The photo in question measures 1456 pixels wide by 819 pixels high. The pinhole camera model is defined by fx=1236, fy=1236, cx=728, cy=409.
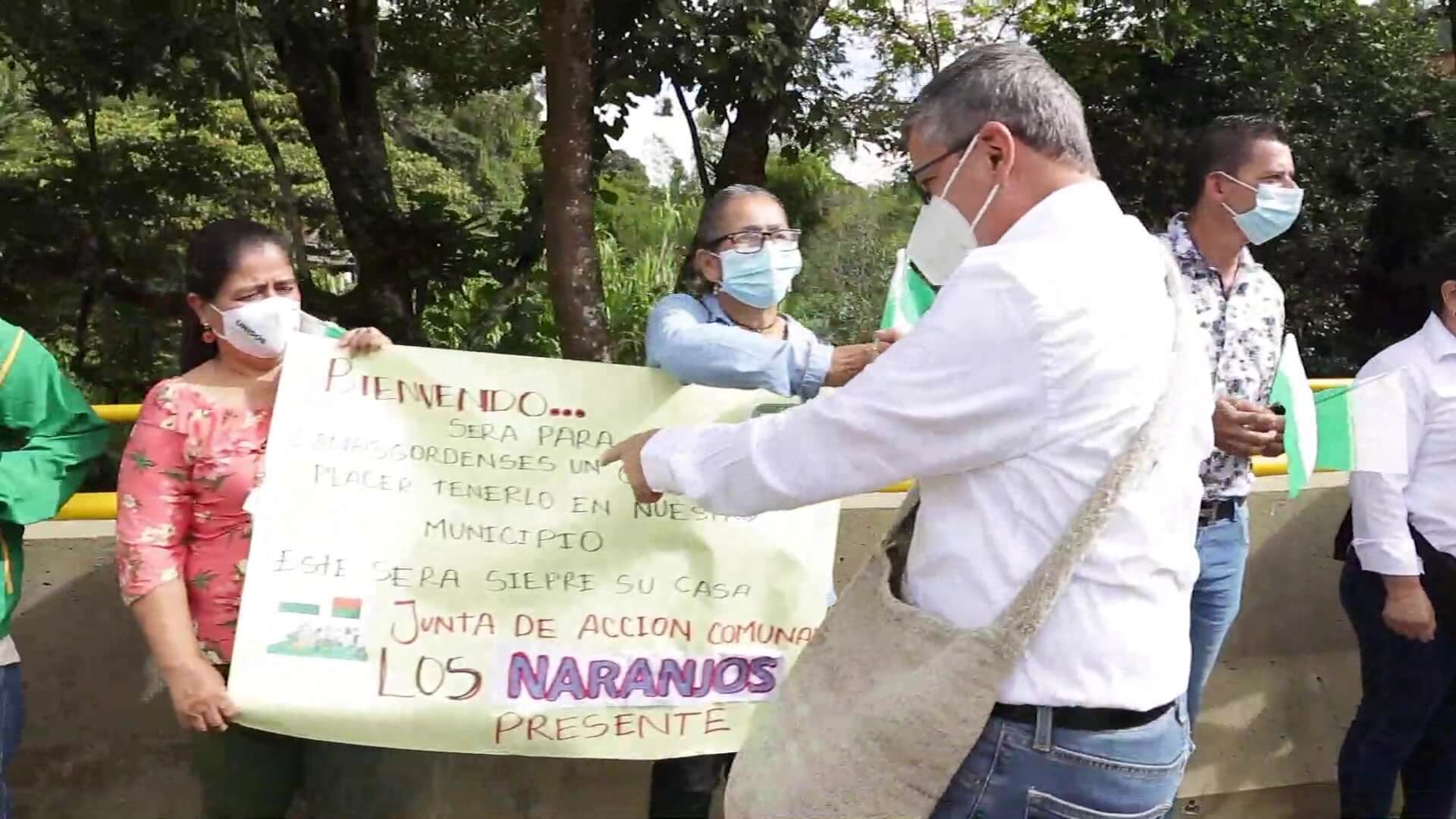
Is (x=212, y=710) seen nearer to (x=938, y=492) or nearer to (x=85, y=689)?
(x=85, y=689)

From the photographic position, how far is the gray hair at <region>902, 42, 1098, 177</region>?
1697mm

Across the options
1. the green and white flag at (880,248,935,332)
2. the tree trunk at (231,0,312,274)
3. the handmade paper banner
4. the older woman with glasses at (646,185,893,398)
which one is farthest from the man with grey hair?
the tree trunk at (231,0,312,274)

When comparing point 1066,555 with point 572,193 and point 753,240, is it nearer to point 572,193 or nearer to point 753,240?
point 753,240

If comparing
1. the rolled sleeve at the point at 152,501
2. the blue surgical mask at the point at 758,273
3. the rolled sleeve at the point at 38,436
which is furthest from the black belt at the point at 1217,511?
the rolled sleeve at the point at 38,436

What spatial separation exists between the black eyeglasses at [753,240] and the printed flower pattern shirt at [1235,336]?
1.06 meters

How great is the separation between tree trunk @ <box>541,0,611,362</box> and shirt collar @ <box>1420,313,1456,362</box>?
2.84m

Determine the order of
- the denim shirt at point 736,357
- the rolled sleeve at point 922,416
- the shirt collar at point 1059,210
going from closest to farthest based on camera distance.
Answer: the rolled sleeve at point 922,416, the shirt collar at point 1059,210, the denim shirt at point 736,357

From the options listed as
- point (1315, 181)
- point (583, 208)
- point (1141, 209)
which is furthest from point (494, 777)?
point (1315, 181)

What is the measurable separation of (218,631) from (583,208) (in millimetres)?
2691

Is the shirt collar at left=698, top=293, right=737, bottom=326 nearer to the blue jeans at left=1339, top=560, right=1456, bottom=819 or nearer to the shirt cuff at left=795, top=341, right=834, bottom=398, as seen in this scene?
the shirt cuff at left=795, top=341, right=834, bottom=398

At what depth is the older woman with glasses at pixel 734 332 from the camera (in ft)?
9.18

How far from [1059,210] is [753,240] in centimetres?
136

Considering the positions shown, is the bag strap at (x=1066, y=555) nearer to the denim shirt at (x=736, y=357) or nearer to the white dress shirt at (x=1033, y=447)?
the white dress shirt at (x=1033, y=447)

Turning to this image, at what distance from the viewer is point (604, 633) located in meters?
2.87
